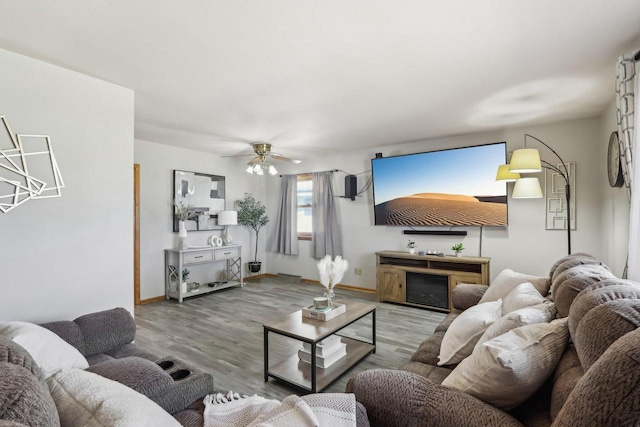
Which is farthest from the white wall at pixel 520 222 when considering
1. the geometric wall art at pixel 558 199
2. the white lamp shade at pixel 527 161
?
the white lamp shade at pixel 527 161

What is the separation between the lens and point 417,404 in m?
1.08

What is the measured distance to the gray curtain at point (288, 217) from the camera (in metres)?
6.13

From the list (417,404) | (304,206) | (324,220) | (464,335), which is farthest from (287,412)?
(304,206)

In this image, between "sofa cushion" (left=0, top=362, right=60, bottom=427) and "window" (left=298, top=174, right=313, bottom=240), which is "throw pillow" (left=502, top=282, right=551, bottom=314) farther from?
"window" (left=298, top=174, right=313, bottom=240)

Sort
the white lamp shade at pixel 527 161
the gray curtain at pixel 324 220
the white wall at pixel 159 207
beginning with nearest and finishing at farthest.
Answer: the white lamp shade at pixel 527 161, the white wall at pixel 159 207, the gray curtain at pixel 324 220

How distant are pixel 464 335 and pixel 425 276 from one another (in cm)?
265

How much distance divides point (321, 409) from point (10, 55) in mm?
2814

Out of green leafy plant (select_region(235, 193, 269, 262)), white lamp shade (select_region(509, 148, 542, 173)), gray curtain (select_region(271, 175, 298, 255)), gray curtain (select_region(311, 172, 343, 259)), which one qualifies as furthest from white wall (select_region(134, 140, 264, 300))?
white lamp shade (select_region(509, 148, 542, 173))

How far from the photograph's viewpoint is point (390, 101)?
3.05 metres

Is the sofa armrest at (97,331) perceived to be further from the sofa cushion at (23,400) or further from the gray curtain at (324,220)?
the gray curtain at (324,220)

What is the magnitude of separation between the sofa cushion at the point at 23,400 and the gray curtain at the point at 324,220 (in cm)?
493

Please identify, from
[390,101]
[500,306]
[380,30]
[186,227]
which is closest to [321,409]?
[500,306]

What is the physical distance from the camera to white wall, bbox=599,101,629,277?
276 centimetres

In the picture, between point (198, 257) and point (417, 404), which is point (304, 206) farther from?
point (417, 404)
